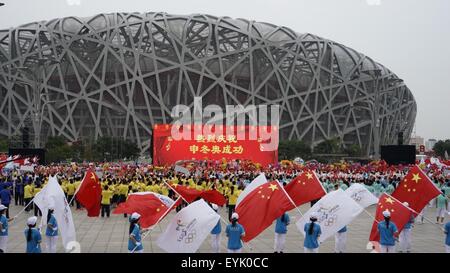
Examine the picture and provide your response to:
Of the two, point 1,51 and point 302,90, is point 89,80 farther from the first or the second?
point 302,90

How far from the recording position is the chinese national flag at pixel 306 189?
11.3 metres

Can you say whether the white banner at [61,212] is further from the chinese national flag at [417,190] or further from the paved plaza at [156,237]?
the chinese national flag at [417,190]

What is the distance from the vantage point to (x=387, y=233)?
9.19 m

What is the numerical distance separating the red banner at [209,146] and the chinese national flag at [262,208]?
3205 centimetres

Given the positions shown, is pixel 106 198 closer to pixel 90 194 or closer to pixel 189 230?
pixel 90 194

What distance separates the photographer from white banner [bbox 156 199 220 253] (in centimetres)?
856

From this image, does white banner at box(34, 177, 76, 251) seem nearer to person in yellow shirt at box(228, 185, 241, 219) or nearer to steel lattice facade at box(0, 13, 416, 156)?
person in yellow shirt at box(228, 185, 241, 219)

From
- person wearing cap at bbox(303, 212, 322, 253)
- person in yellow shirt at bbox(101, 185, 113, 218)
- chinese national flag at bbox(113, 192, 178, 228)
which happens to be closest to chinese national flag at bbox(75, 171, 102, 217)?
chinese national flag at bbox(113, 192, 178, 228)

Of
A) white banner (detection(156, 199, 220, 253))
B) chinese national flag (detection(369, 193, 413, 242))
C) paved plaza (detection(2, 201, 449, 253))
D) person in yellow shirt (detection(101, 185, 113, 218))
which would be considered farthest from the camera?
person in yellow shirt (detection(101, 185, 113, 218))

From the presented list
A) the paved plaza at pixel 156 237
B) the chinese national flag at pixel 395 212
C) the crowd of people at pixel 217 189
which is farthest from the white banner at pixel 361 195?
the chinese national flag at pixel 395 212

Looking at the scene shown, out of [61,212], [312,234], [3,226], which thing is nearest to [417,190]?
[312,234]

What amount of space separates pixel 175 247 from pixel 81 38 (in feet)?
197

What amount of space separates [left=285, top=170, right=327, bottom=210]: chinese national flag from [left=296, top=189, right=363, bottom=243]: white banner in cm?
182

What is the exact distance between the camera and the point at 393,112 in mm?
74750
